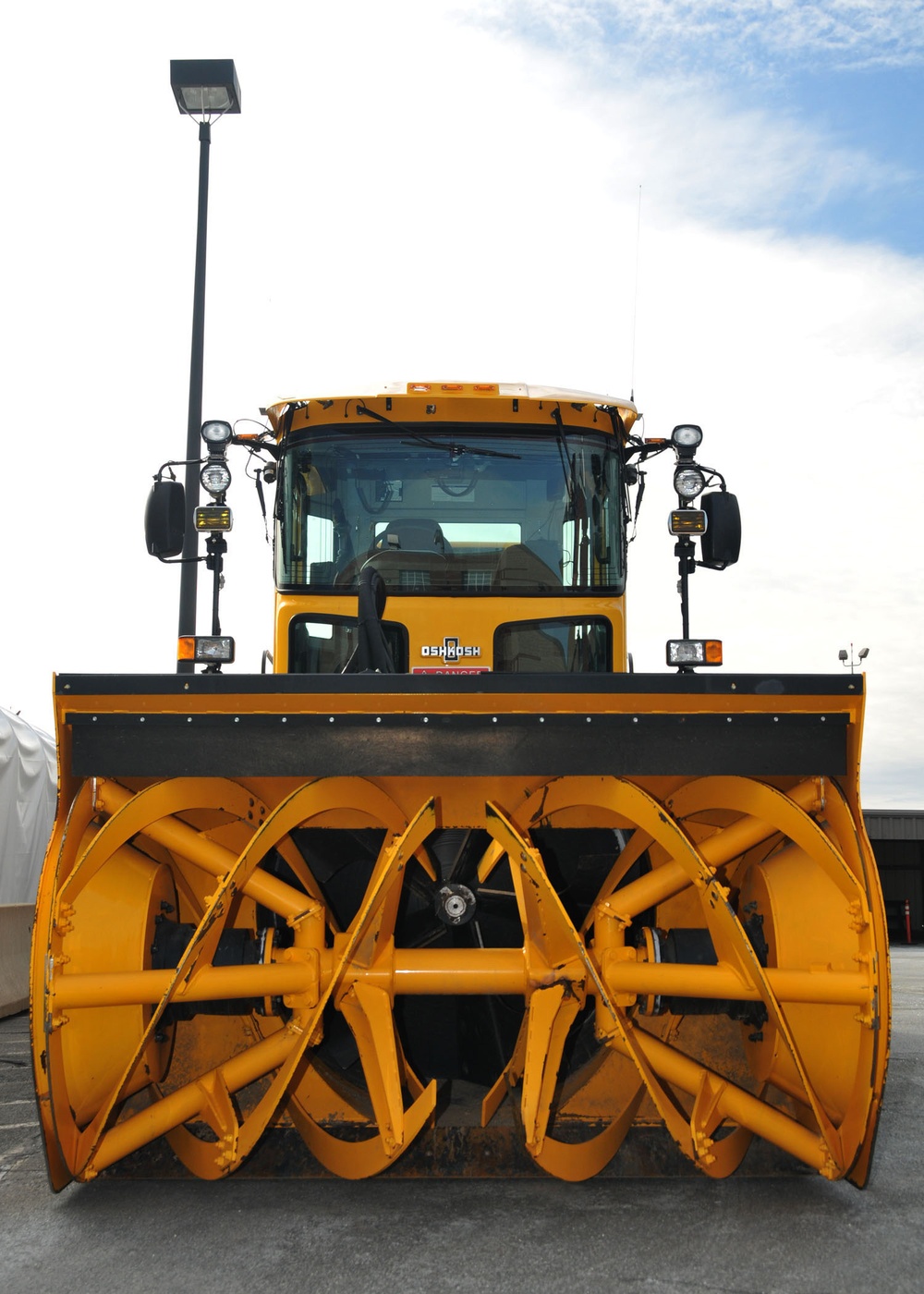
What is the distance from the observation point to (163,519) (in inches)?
220

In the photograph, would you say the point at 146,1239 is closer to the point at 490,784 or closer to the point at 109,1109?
the point at 109,1109

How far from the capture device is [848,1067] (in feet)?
11.8

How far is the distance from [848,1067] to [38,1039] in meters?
2.34

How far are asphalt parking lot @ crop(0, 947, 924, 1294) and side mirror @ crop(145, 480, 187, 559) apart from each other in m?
2.62

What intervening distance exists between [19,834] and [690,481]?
707 centimetres

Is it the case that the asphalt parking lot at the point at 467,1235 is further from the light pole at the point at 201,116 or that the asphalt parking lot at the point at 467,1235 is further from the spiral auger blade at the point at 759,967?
the light pole at the point at 201,116

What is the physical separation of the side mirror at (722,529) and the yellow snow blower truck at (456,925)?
5.85ft

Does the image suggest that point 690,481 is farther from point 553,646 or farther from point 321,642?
point 321,642

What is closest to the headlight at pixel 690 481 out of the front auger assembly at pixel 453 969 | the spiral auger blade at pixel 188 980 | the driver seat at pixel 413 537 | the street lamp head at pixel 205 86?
the driver seat at pixel 413 537

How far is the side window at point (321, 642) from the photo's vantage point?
18.1 feet

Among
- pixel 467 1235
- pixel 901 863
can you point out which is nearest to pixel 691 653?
pixel 467 1235

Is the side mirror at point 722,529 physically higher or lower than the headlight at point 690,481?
lower

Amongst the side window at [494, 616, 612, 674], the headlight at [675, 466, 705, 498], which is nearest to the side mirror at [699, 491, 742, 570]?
the headlight at [675, 466, 705, 498]

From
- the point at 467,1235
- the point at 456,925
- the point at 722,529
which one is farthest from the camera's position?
the point at 722,529
